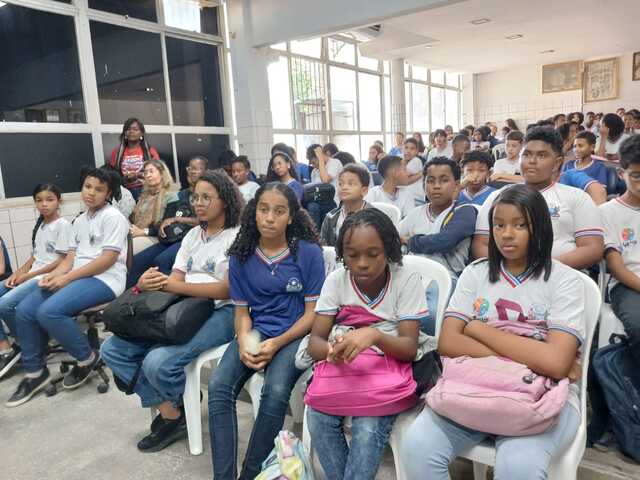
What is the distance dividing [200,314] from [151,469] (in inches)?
24.8

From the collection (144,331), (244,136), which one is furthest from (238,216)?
(244,136)

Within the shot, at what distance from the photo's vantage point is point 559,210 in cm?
190

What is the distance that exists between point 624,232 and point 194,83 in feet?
16.5

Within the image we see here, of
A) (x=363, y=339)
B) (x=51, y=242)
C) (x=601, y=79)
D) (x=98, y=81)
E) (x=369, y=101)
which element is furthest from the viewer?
(x=601, y=79)

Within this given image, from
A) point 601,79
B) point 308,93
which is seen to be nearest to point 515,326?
point 308,93

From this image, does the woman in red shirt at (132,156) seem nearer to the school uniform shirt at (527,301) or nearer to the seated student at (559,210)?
the seated student at (559,210)

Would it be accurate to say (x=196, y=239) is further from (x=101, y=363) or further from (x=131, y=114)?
(x=131, y=114)

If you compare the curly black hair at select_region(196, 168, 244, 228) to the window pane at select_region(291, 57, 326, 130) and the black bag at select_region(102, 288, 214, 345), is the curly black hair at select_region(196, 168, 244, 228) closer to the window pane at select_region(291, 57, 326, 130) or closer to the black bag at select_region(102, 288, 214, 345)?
the black bag at select_region(102, 288, 214, 345)

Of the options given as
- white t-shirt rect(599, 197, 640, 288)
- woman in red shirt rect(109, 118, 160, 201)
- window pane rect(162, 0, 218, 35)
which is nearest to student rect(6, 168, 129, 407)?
woman in red shirt rect(109, 118, 160, 201)

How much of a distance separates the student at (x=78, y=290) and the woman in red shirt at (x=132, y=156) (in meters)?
1.32

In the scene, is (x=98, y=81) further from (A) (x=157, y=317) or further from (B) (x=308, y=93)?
(B) (x=308, y=93)

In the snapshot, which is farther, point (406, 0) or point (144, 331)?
point (406, 0)

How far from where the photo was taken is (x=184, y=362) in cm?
185

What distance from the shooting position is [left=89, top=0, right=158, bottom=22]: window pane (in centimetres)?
453
